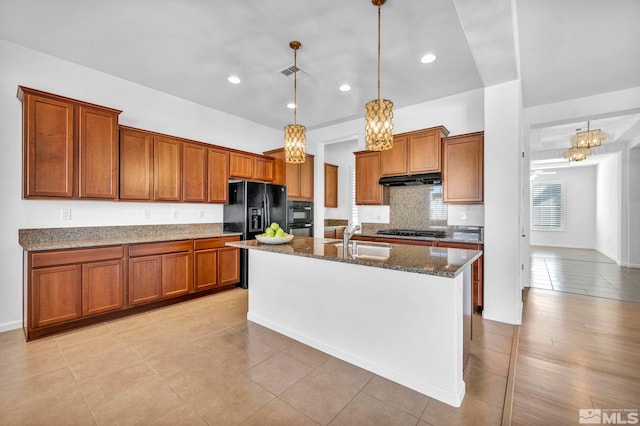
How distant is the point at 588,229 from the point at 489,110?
8507 millimetres

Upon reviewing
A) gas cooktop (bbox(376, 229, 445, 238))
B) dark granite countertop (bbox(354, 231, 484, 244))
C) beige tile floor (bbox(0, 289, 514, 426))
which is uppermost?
gas cooktop (bbox(376, 229, 445, 238))

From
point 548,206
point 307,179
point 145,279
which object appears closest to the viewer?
point 145,279

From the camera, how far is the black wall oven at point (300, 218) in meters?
5.21

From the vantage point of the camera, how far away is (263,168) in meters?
5.16

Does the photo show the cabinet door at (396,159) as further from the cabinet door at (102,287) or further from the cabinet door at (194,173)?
the cabinet door at (102,287)

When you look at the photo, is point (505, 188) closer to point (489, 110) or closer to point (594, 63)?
point (489, 110)

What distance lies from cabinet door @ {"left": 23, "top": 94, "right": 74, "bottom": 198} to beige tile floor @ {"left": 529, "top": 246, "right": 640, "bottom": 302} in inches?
259

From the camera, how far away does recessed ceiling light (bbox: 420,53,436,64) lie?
302 cm

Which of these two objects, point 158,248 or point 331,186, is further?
point 331,186

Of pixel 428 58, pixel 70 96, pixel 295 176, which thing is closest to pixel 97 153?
pixel 70 96

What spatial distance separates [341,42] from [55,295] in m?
3.70

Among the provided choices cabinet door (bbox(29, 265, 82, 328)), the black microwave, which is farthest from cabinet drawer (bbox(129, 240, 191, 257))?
the black microwave

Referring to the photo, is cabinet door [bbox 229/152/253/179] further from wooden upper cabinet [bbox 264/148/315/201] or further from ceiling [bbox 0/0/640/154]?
ceiling [bbox 0/0/640/154]

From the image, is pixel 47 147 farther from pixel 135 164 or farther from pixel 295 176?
pixel 295 176
